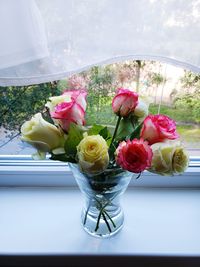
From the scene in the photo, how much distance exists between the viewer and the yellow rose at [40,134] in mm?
549

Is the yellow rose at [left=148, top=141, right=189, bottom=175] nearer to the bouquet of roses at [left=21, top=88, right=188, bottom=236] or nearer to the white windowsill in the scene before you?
the bouquet of roses at [left=21, top=88, right=188, bottom=236]

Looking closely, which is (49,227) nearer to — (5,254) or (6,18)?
(5,254)

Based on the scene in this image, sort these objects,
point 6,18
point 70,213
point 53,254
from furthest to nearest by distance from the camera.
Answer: point 70,213
point 53,254
point 6,18

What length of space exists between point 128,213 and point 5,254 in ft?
1.02

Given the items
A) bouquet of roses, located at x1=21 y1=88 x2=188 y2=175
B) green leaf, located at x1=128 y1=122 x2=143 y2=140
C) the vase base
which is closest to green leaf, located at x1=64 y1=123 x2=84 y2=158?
bouquet of roses, located at x1=21 y1=88 x2=188 y2=175

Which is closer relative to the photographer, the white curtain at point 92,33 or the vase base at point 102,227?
the white curtain at point 92,33

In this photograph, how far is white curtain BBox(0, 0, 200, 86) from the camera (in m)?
0.51

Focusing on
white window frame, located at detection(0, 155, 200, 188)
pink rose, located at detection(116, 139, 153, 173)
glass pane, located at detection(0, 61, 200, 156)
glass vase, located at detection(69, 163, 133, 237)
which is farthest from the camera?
white window frame, located at detection(0, 155, 200, 188)

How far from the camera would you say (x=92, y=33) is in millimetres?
530

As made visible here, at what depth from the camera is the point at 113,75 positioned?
2.39 ft

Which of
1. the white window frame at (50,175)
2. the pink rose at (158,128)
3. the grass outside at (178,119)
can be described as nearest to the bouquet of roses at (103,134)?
the pink rose at (158,128)

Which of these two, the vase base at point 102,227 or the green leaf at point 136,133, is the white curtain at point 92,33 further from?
the vase base at point 102,227
